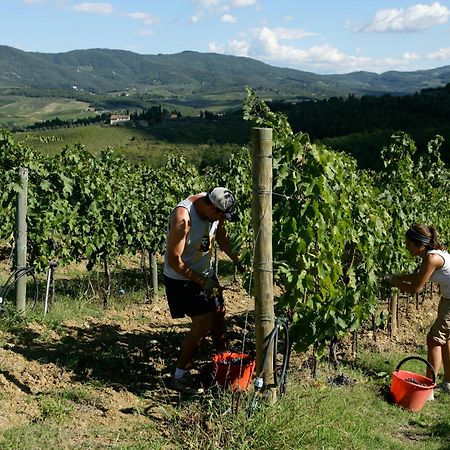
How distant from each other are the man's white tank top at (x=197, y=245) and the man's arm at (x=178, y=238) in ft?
0.35

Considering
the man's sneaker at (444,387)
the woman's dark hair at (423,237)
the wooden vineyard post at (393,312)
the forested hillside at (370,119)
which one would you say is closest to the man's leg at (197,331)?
the woman's dark hair at (423,237)

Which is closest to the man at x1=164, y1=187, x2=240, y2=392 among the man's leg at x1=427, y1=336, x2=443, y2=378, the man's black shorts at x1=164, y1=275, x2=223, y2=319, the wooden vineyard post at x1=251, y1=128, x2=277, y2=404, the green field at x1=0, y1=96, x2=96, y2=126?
the man's black shorts at x1=164, y1=275, x2=223, y2=319

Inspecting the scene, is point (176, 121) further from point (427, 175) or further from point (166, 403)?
point (166, 403)

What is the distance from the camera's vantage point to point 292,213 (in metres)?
4.59

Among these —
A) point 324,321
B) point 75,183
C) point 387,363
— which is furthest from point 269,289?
point 75,183

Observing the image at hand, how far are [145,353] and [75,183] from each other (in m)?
3.53

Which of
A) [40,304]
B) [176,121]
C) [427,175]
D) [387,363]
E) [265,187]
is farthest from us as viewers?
[176,121]

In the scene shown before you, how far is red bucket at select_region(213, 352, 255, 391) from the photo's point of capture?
4.22m

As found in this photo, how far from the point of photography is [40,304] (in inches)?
275

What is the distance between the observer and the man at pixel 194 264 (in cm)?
416

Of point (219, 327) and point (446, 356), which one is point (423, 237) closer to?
point (446, 356)

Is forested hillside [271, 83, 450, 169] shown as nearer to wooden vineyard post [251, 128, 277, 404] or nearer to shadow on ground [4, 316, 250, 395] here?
shadow on ground [4, 316, 250, 395]

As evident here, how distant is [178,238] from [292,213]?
1.03 m

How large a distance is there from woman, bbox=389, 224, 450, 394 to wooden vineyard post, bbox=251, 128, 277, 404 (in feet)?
5.54
